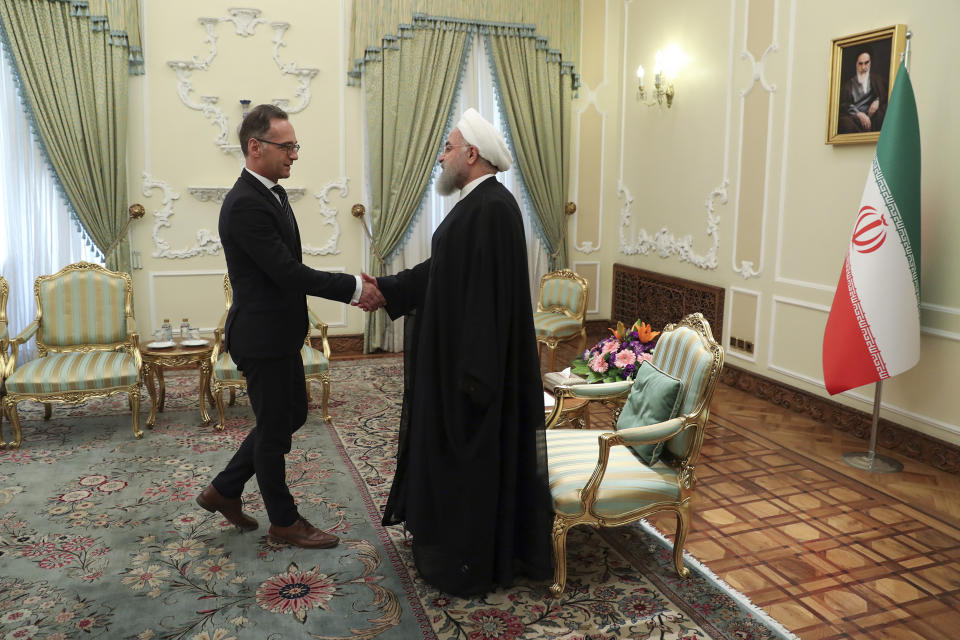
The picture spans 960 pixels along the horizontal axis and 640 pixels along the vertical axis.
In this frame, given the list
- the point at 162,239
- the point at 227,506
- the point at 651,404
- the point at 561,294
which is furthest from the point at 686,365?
the point at 162,239

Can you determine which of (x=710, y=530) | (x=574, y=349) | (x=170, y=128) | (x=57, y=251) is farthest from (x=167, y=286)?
(x=710, y=530)

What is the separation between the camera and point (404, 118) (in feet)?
21.8

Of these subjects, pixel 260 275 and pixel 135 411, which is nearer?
pixel 260 275

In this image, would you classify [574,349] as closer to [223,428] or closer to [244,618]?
[223,428]

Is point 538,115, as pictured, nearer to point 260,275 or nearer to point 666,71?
point 666,71

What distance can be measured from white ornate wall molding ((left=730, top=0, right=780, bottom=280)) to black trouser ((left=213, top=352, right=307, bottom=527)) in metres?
3.66

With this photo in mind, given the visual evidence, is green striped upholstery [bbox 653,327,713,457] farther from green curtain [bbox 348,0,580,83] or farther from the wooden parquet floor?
green curtain [bbox 348,0,580,83]

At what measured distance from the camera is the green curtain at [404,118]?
258 inches

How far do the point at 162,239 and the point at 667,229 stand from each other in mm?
4192

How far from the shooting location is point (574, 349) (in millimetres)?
7031

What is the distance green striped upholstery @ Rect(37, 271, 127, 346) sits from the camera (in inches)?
190

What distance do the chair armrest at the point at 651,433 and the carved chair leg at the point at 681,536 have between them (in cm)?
30

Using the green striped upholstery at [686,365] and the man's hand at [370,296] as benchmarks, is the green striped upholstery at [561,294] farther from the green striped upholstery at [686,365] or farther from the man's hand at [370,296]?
the man's hand at [370,296]

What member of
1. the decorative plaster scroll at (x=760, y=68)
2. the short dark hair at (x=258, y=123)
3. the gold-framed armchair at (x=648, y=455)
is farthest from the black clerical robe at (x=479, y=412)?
the decorative plaster scroll at (x=760, y=68)
